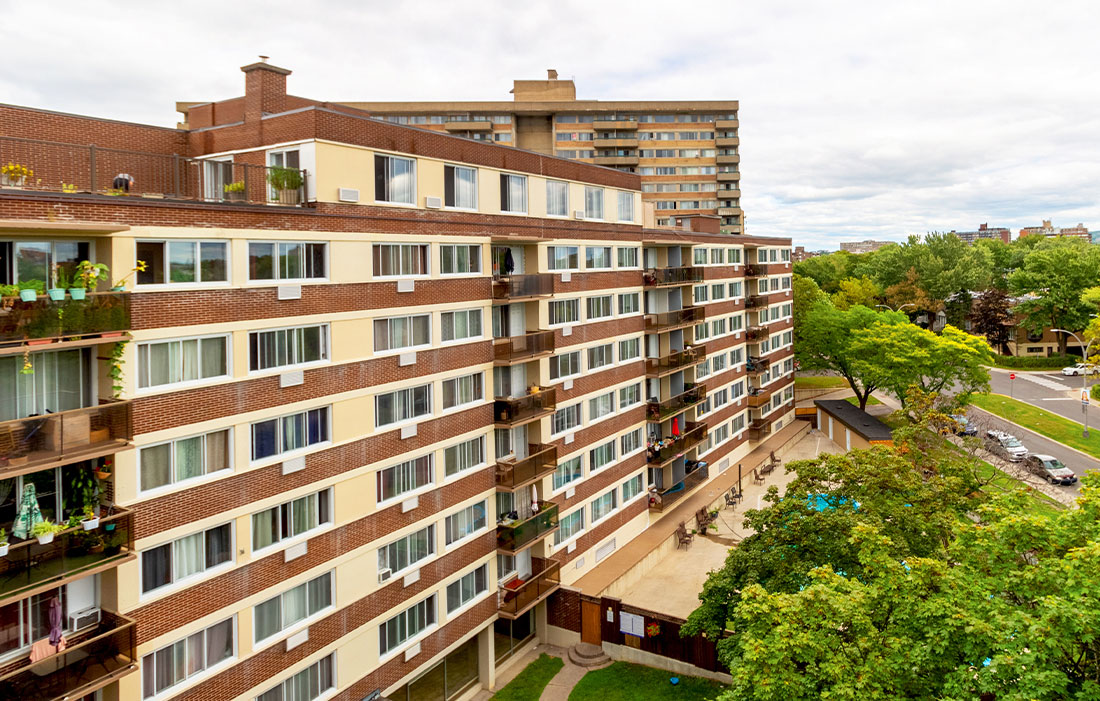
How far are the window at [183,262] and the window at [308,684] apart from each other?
36.9ft

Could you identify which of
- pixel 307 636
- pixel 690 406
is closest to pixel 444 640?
pixel 307 636

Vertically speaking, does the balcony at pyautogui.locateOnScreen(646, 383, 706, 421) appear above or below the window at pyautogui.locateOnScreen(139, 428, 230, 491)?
below

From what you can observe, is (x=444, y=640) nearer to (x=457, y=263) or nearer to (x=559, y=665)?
(x=559, y=665)

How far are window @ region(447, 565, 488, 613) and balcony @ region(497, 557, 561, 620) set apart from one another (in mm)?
1084

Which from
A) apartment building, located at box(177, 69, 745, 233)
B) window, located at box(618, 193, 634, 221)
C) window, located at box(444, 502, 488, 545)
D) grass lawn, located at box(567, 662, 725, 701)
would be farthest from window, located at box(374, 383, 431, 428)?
apartment building, located at box(177, 69, 745, 233)

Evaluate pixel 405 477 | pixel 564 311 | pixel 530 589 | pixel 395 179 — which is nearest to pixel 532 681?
pixel 530 589

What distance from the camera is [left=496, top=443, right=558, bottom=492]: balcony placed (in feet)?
87.1

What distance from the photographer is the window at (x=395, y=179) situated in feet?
71.6

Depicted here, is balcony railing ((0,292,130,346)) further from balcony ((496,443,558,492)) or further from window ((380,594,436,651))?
balcony ((496,443,558,492))

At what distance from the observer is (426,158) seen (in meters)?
23.3

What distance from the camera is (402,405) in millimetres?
22656

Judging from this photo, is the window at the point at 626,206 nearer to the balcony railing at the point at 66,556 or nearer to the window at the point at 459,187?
the window at the point at 459,187

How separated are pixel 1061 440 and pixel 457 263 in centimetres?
5489

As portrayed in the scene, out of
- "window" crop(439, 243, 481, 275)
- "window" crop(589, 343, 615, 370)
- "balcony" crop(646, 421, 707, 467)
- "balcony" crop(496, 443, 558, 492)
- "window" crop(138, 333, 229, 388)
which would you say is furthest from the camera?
"balcony" crop(646, 421, 707, 467)
